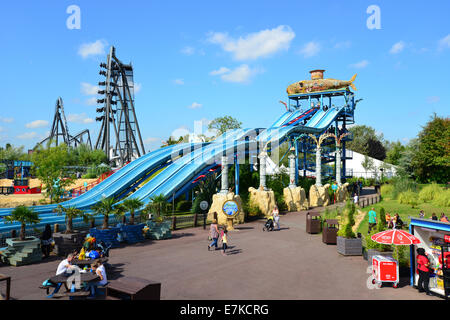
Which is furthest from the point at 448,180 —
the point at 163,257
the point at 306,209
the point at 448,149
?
the point at 163,257

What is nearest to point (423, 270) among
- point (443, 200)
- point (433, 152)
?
point (443, 200)

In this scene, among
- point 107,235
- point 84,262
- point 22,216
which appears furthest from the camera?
point 107,235

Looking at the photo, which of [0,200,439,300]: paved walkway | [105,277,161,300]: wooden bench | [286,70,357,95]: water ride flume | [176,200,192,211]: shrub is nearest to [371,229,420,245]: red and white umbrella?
[0,200,439,300]: paved walkway

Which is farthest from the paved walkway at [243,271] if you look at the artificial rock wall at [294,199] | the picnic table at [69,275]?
the artificial rock wall at [294,199]

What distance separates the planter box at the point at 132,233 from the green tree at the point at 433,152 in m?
35.8

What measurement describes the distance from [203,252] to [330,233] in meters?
6.48

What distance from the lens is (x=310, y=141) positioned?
49.4 metres

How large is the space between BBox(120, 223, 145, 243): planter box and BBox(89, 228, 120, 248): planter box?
0.63 m

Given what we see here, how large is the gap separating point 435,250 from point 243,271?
6.14 metres

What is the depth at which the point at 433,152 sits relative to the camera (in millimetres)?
40344

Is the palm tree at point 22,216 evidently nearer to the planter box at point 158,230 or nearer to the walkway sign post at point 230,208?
the planter box at point 158,230

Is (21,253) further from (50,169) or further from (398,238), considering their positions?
(50,169)

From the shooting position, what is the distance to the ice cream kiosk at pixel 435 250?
29.8ft
